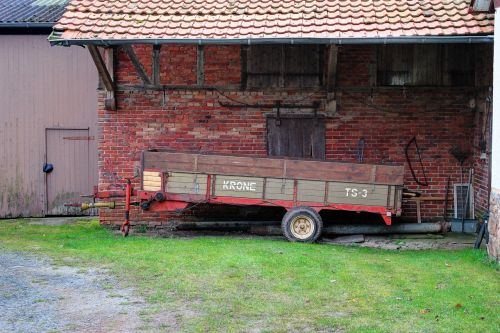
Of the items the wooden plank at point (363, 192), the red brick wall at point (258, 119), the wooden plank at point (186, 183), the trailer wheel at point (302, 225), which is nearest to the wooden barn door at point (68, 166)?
the red brick wall at point (258, 119)

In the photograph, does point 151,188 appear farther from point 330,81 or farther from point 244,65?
point 330,81

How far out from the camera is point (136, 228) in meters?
14.1

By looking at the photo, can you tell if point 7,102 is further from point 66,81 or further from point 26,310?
point 26,310

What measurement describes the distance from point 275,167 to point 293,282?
3.63 meters

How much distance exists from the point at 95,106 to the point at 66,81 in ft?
2.81

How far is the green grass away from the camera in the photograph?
7.29 m

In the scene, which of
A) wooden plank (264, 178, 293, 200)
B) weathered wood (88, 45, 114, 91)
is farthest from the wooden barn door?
wooden plank (264, 178, 293, 200)

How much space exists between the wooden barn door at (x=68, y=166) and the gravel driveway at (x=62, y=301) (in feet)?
21.6

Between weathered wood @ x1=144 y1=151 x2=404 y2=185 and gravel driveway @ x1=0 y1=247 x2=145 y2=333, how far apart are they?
10.1 feet

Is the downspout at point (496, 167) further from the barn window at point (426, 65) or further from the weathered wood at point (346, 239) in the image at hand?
the barn window at point (426, 65)

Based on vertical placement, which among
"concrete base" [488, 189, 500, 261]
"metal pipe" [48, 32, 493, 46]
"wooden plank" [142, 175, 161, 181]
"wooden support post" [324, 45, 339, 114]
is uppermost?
"metal pipe" [48, 32, 493, 46]

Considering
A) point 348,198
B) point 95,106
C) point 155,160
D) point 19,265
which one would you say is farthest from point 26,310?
point 95,106

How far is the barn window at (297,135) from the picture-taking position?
13812mm

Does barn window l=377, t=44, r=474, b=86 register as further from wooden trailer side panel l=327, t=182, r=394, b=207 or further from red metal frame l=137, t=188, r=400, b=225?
red metal frame l=137, t=188, r=400, b=225
